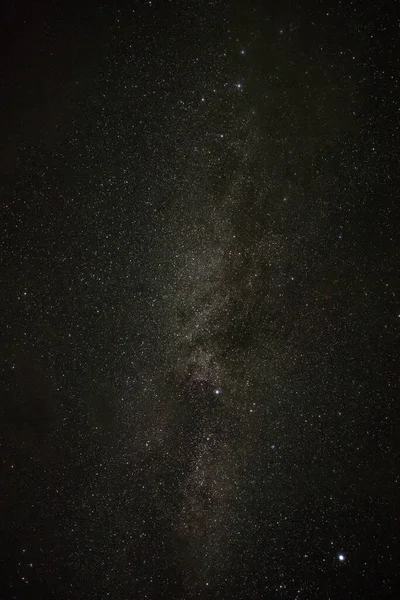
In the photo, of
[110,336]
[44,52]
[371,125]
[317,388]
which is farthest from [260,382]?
[44,52]

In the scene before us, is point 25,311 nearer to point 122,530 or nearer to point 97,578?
point 122,530

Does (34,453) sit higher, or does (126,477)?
(34,453)

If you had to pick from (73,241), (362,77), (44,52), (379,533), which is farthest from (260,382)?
(44,52)

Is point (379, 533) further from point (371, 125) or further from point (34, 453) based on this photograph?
point (371, 125)

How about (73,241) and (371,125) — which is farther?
(73,241)

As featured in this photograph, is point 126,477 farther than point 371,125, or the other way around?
point 126,477

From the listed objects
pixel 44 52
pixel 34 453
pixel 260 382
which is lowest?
pixel 260 382

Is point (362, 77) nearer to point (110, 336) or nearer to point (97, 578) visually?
point (110, 336)

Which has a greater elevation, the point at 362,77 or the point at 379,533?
the point at 362,77

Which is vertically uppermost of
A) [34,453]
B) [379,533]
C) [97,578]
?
[34,453]
